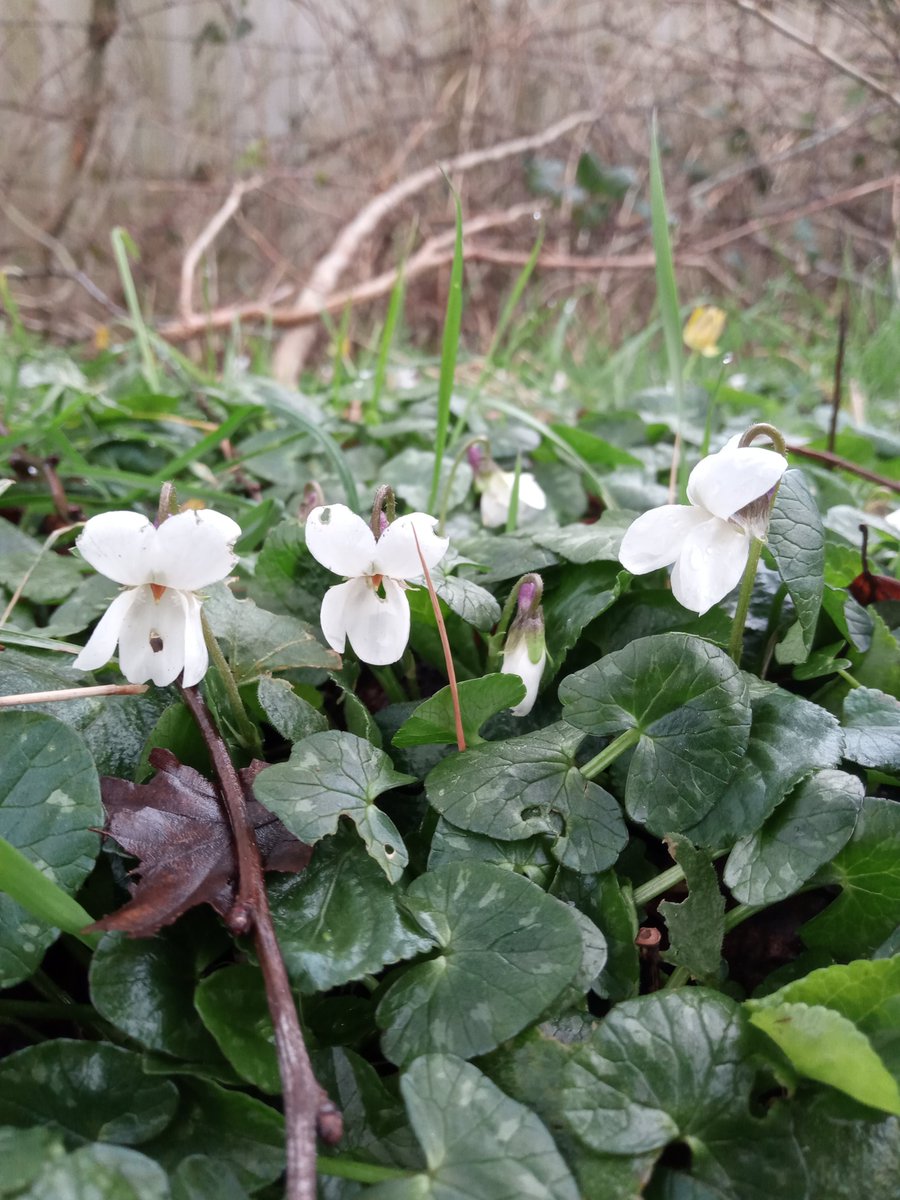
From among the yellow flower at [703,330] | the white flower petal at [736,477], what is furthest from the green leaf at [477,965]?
the yellow flower at [703,330]

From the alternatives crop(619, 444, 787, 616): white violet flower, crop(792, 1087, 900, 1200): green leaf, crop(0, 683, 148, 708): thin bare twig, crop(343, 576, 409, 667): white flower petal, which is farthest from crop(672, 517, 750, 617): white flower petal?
crop(0, 683, 148, 708): thin bare twig

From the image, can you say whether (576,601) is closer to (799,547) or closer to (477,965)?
(799,547)

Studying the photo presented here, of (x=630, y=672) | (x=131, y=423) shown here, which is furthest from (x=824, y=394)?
(x=630, y=672)

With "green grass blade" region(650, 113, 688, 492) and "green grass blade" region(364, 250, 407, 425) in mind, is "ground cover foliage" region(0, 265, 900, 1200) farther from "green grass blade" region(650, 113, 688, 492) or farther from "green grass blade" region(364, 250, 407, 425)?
"green grass blade" region(364, 250, 407, 425)

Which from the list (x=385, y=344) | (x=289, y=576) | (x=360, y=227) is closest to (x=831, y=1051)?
(x=289, y=576)

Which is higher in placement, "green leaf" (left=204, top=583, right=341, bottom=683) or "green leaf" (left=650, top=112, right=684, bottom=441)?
"green leaf" (left=650, top=112, right=684, bottom=441)

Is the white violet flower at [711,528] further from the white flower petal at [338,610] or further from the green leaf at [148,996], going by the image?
the green leaf at [148,996]

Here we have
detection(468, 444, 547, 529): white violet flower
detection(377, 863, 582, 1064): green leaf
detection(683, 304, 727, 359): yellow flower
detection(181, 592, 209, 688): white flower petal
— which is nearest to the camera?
detection(377, 863, 582, 1064): green leaf
